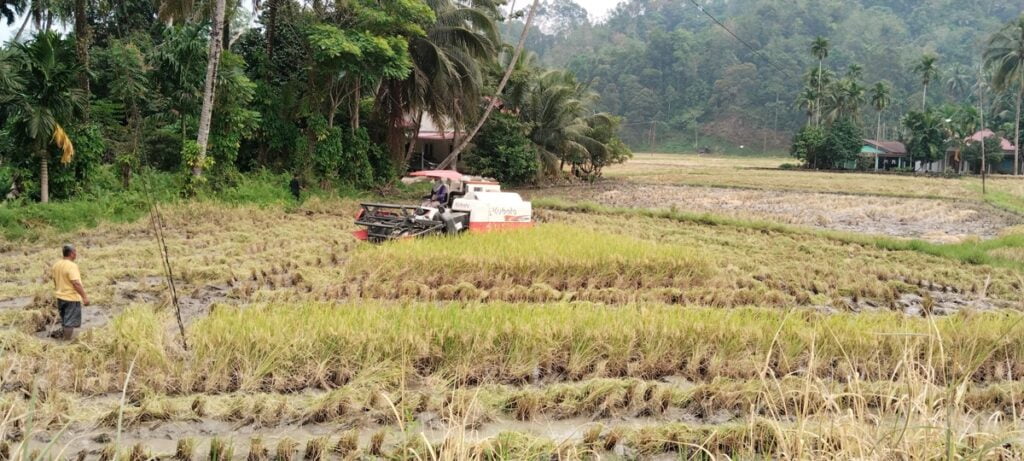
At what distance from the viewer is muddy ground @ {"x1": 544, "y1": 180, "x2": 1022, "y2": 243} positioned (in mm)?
15750

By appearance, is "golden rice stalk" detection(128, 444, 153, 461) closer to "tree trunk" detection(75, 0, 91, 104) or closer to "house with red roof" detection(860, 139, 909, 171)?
"tree trunk" detection(75, 0, 91, 104)

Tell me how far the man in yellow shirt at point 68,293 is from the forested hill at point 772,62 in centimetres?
5621

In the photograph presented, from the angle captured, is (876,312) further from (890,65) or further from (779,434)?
(890,65)

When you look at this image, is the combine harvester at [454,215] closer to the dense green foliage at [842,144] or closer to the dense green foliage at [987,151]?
the dense green foliage at [842,144]

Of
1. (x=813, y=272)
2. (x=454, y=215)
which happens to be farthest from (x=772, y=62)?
(x=454, y=215)

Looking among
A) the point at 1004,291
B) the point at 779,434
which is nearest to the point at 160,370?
the point at 779,434

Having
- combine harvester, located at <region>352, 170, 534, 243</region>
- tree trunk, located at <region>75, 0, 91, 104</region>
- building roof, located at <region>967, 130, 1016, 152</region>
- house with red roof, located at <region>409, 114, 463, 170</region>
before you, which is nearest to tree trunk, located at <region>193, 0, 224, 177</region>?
tree trunk, located at <region>75, 0, 91, 104</region>

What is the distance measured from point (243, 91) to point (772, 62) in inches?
2334

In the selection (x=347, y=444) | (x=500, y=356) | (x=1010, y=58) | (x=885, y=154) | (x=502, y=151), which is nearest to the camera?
(x=347, y=444)

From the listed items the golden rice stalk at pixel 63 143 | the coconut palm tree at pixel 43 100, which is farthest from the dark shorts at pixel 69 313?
the golden rice stalk at pixel 63 143

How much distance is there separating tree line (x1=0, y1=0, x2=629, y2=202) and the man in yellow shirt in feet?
18.9

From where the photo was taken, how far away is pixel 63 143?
10930 millimetres

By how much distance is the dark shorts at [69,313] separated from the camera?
5.31 m

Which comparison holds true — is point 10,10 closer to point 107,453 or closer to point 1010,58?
point 107,453
